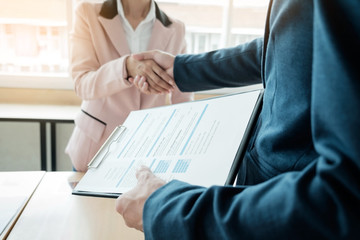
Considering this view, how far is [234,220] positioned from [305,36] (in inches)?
9.6

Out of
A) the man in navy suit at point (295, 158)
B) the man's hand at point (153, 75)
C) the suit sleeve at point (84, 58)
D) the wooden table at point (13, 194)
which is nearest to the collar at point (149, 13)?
the suit sleeve at point (84, 58)

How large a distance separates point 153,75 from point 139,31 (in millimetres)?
568

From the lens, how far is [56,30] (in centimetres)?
268

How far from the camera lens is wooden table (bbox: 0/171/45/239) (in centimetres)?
84

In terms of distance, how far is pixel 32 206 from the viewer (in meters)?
0.93

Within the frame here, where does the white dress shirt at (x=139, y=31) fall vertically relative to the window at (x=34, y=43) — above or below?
above

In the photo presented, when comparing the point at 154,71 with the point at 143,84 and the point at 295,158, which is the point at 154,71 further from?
the point at 295,158

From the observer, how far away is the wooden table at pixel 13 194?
2.74ft

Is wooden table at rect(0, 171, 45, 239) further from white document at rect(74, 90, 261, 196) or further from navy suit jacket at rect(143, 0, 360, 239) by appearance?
navy suit jacket at rect(143, 0, 360, 239)

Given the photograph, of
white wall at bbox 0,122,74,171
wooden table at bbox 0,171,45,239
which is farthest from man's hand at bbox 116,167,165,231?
white wall at bbox 0,122,74,171

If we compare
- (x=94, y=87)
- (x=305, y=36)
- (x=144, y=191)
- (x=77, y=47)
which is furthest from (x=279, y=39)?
(x=77, y=47)

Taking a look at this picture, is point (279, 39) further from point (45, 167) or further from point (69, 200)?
point (45, 167)

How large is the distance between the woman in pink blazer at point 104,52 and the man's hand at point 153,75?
264mm

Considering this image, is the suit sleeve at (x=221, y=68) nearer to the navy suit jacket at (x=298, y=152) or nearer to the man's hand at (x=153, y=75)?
the man's hand at (x=153, y=75)
